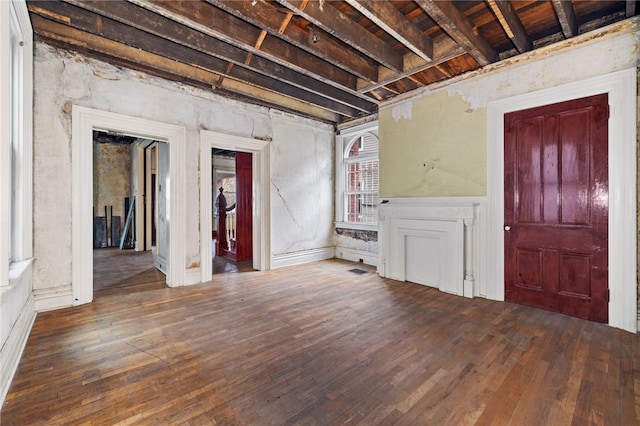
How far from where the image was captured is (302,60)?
10.7ft

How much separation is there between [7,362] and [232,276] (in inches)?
106

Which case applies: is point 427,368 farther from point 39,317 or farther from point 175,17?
point 39,317

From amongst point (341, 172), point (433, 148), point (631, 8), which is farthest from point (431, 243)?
point (631, 8)

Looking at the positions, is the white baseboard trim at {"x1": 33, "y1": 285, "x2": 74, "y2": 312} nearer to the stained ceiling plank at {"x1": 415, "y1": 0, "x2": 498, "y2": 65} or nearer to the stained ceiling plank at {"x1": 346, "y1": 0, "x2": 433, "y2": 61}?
the stained ceiling plank at {"x1": 346, "y1": 0, "x2": 433, "y2": 61}

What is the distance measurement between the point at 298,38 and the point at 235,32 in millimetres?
611

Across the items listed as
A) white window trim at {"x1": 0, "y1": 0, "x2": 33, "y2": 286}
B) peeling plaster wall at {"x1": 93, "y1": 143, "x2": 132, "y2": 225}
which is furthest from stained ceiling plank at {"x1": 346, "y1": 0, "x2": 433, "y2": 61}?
peeling plaster wall at {"x1": 93, "y1": 143, "x2": 132, "y2": 225}

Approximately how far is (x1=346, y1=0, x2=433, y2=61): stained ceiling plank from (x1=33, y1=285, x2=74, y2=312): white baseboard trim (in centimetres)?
402

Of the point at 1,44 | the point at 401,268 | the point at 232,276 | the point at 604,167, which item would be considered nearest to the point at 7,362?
the point at 1,44

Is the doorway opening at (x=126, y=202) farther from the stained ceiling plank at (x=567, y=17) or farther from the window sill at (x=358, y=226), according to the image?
the stained ceiling plank at (x=567, y=17)

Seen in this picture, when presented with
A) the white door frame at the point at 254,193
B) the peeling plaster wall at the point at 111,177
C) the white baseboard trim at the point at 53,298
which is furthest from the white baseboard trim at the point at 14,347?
the peeling plaster wall at the point at 111,177

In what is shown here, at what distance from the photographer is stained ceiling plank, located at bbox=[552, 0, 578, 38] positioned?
2.29m

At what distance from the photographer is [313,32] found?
277 centimetres

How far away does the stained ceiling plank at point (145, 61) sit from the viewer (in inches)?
108

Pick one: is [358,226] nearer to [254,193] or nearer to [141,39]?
[254,193]
